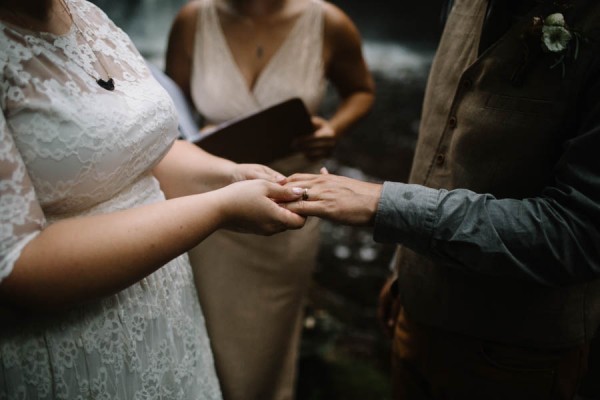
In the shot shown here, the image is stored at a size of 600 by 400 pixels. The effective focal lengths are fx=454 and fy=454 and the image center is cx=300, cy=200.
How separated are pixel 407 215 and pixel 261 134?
934 mm

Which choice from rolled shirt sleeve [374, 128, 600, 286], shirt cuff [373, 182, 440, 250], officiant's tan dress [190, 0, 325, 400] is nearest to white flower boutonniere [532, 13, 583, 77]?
rolled shirt sleeve [374, 128, 600, 286]

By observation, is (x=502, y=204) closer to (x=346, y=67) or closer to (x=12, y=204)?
(x=12, y=204)

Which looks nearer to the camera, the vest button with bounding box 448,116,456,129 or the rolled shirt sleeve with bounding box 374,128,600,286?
the rolled shirt sleeve with bounding box 374,128,600,286

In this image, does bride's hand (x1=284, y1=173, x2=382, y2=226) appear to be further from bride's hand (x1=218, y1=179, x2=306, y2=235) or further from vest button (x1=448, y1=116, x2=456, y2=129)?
vest button (x1=448, y1=116, x2=456, y2=129)

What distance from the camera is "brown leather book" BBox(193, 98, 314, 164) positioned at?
6.05ft

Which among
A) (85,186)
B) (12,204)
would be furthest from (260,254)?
(12,204)

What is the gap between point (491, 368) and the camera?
1433 mm

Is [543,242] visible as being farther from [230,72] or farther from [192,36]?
[192,36]

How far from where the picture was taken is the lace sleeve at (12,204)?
862 millimetres

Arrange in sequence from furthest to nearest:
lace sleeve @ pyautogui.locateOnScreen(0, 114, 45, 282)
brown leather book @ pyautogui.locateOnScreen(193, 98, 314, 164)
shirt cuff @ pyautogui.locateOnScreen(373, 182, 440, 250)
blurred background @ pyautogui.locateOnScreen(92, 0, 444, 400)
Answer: blurred background @ pyautogui.locateOnScreen(92, 0, 444, 400) → brown leather book @ pyautogui.locateOnScreen(193, 98, 314, 164) → shirt cuff @ pyautogui.locateOnScreen(373, 182, 440, 250) → lace sleeve @ pyautogui.locateOnScreen(0, 114, 45, 282)

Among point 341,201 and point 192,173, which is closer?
point 341,201

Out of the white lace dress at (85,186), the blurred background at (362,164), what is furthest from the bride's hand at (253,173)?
the blurred background at (362,164)

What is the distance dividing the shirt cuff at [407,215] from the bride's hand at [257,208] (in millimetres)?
232

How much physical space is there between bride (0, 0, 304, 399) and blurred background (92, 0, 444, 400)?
6.10ft
